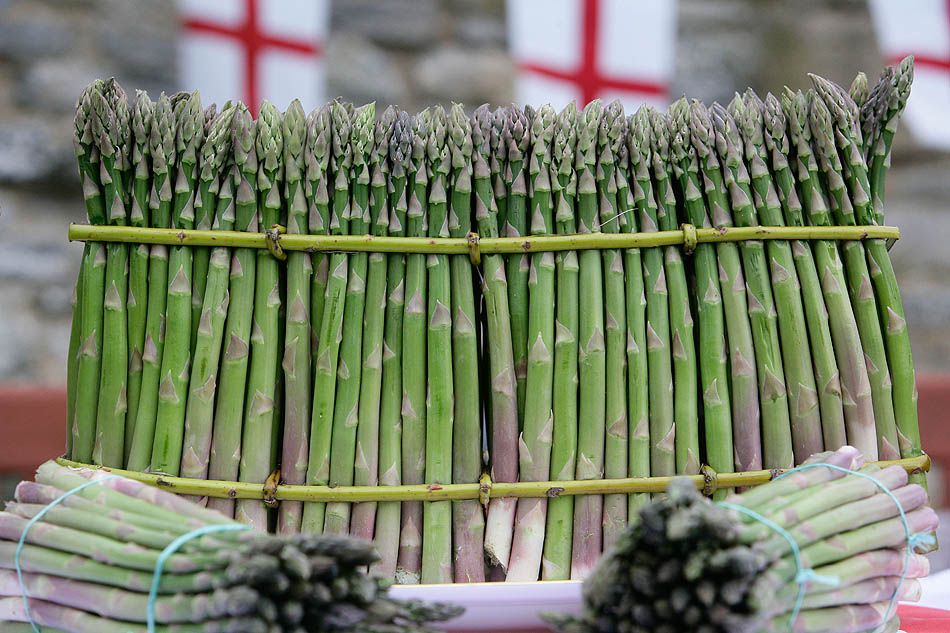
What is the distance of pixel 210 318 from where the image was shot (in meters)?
1.12

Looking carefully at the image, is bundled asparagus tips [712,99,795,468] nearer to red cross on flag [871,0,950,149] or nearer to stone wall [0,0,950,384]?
stone wall [0,0,950,384]

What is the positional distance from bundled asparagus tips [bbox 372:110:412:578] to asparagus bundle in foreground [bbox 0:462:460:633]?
0.22m

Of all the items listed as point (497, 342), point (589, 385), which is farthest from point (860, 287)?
point (497, 342)

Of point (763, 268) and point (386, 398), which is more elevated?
point (763, 268)

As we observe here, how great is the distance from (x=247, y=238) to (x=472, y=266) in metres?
0.33

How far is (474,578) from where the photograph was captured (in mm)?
1118

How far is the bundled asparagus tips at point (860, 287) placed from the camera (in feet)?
3.82

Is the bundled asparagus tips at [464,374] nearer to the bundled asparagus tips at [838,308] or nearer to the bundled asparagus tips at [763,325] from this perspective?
the bundled asparagus tips at [763,325]

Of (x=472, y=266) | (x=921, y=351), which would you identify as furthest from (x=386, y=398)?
(x=921, y=351)

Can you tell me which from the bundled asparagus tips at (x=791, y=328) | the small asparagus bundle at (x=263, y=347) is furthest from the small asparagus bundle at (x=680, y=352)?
the small asparagus bundle at (x=263, y=347)

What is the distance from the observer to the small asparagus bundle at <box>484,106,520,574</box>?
44.4 inches

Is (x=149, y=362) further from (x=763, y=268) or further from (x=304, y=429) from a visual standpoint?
(x=763, y=268)

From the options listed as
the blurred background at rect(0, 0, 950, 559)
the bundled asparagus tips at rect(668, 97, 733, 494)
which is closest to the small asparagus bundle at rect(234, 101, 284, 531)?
the bundled asparagus tips at rect(668, 97, 733, 494)

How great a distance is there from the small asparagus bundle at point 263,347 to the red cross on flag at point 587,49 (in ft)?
6.00
